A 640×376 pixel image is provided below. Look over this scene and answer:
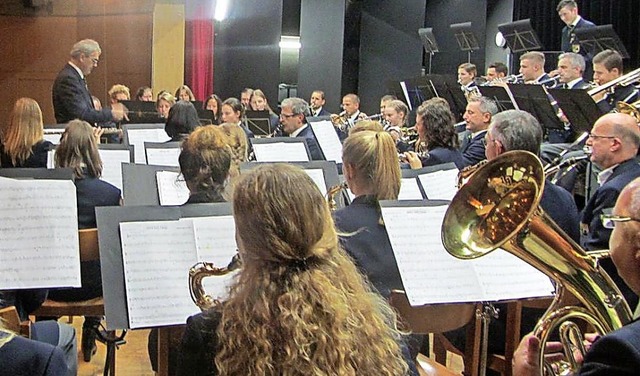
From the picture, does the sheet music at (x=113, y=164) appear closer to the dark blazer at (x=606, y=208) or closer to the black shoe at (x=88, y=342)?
the black shoe at (x=88, y=342)

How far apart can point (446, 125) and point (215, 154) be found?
2.36 metres

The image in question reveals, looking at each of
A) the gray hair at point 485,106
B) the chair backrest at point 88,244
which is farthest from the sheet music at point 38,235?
the gray hair at point 485,106

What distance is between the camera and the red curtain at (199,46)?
1222cm

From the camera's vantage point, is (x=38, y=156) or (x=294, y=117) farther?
→ (x=294, y=117)

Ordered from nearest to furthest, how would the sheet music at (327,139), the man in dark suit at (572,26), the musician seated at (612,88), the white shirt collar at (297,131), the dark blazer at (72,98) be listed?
the sheet music at (327,139)
the musician seated at (612,88)
the dark blazer at (72,98)
the white shirt collar at (297,131)
the man in dark suit at (572,26)

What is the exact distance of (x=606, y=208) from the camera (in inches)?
135

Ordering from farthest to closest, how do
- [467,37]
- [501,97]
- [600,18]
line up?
1. [600,18]
2. [467,37]
3. [501,97]

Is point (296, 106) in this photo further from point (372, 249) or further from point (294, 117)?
point (372, 249)

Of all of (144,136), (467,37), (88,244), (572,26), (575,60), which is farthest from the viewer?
(467,37)

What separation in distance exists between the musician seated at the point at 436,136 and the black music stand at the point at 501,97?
169 centimetres

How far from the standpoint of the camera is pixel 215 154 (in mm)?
3045

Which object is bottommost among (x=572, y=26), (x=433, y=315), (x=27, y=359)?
(x=433, y=315)

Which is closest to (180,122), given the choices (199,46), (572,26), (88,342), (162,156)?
(162,156)

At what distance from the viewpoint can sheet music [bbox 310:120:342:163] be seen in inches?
218
